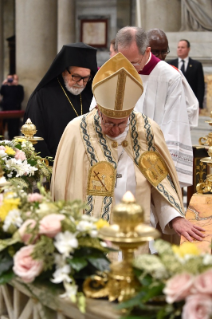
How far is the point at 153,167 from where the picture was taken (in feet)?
11.7

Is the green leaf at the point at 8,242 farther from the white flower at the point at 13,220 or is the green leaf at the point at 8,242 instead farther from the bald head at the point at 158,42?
the bald head at the point at 158,42

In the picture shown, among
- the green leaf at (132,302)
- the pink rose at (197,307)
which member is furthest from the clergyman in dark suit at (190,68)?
the pink rose at (197,307)

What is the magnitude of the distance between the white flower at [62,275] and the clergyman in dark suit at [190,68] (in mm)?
8580

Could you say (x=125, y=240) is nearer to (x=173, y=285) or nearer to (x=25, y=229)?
(x=173, y=285)

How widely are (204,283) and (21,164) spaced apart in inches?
94.0

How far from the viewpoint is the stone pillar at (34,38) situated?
14.0 m

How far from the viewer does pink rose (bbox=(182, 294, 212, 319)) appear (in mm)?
1603

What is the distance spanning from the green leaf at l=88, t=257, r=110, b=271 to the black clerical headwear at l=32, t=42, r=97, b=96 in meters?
3.13

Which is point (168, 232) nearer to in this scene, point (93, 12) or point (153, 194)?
point (153, 194)

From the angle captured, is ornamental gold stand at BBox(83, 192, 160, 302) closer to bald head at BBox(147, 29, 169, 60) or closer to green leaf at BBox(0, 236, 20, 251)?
green leaf at BBox(0, 236, 20, 251)

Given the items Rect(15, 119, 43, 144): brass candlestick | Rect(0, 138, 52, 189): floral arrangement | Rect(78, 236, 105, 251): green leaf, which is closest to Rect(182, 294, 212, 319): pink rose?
Rect(78, 236, 105, 251): green leaf

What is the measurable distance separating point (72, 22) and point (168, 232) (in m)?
14.1

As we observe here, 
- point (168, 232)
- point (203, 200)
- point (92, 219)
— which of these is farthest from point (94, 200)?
point (92, 219)

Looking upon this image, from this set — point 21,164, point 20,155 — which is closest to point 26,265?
point 21,164
